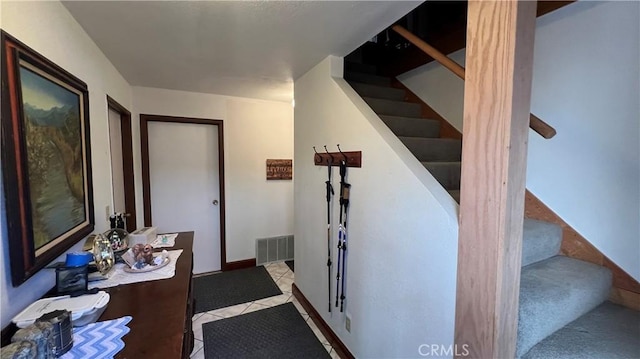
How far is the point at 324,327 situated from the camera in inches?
90.7

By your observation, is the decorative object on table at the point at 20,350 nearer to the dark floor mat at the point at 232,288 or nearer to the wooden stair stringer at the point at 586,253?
the dark floor mat at the point at 232,288

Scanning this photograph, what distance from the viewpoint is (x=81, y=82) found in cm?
150

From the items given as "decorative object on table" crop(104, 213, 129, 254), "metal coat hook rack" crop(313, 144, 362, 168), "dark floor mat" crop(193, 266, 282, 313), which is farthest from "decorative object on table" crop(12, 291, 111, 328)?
"dark floor mat" crop(193, 266, 282, 313)

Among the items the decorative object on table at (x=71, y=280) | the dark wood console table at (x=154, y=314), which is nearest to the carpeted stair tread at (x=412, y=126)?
the dark wood console table at (x=154, y=314)

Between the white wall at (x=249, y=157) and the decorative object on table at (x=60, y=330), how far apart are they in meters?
2.63

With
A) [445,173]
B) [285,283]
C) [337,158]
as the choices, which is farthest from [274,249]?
[445,173]

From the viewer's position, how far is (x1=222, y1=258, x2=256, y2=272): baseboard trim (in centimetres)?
353

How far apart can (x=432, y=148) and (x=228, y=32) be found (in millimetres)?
1613

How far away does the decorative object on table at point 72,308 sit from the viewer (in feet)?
3.06

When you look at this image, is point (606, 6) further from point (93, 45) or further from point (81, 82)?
point (93, 45)

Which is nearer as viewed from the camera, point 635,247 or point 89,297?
point 89,297

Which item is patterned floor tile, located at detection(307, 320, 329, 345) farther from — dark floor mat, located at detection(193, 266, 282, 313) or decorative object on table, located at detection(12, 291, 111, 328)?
decorative object on table, located at detection(12, 291, 111, 328)

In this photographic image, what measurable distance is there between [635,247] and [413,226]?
50.9 inches

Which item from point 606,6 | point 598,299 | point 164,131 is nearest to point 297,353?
point 598,299
